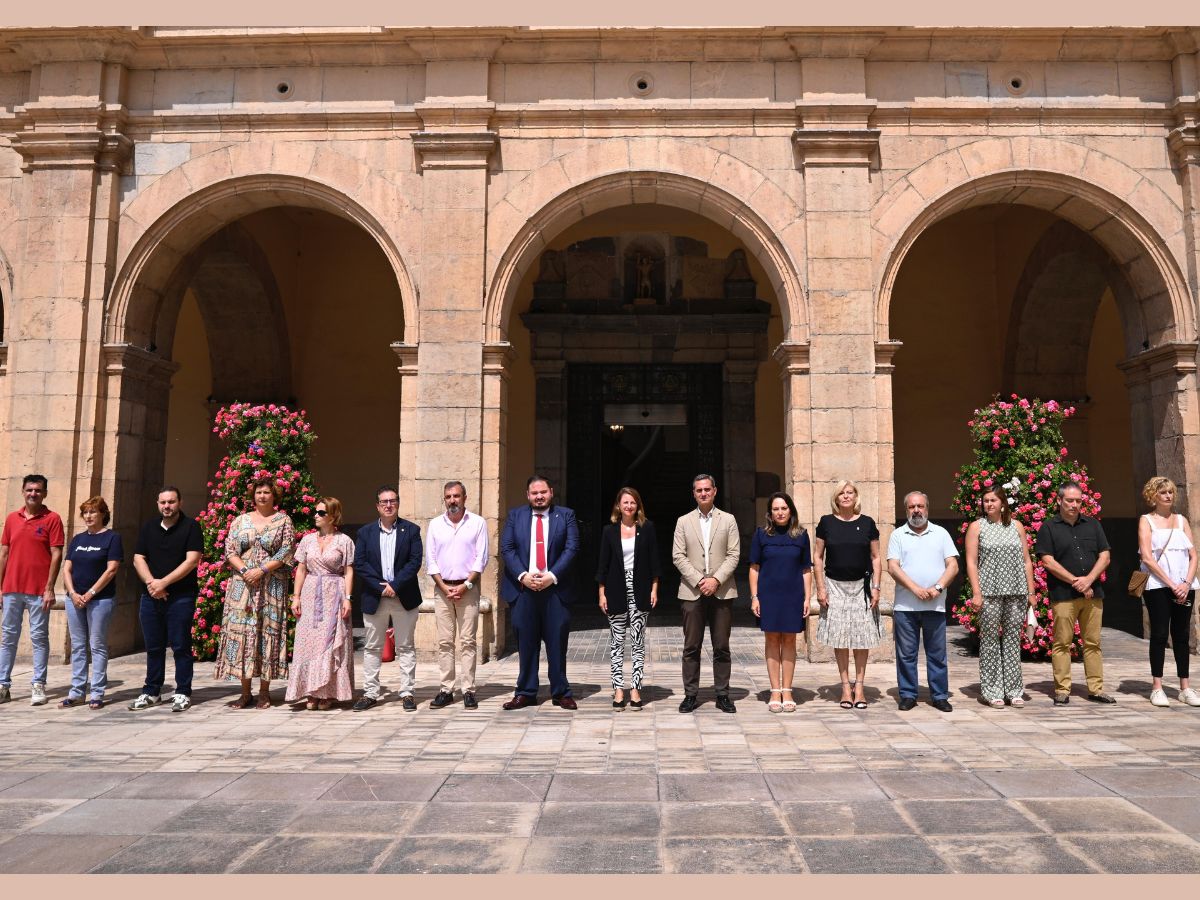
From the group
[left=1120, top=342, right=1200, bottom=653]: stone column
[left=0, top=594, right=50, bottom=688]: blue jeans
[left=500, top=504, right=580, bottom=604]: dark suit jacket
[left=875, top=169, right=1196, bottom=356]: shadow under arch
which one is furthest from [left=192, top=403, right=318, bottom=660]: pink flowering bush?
[left=1120, top=342, right=1200, bottom=653]: stone column

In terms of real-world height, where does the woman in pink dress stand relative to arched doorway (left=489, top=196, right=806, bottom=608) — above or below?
below

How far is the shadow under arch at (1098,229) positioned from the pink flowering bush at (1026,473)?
1419 millimetres

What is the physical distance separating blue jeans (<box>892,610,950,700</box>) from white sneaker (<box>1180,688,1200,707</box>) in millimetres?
1705

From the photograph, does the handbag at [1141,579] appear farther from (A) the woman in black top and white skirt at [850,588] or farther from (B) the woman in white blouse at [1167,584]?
(A) the woman in black top and white skirt at [850,588]

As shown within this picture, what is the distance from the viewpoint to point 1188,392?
839 cm

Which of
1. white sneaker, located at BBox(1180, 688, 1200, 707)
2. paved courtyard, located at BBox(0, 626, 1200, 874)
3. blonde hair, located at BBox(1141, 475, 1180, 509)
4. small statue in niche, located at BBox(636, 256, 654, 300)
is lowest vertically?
paved courtyard, located at BBox(0, 626, 1200, 874)

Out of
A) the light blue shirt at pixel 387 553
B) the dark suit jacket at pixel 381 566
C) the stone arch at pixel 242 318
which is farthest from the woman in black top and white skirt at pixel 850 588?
the stone arch at pixel 242 318

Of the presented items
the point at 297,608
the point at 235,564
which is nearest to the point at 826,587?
the point at 297,608

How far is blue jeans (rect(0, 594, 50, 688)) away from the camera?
6461mm

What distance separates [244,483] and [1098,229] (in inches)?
360

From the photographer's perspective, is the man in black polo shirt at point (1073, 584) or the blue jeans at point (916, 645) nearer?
the blue jeans at point (916, 645)

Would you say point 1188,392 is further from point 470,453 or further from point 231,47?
point 231,47

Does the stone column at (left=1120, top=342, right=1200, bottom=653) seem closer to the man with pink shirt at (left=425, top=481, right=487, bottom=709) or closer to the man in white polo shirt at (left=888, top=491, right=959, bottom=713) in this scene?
the man in white polo shirt at (left=888, top=491, right=959, bottom=713)

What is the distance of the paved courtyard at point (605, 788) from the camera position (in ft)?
10.8
